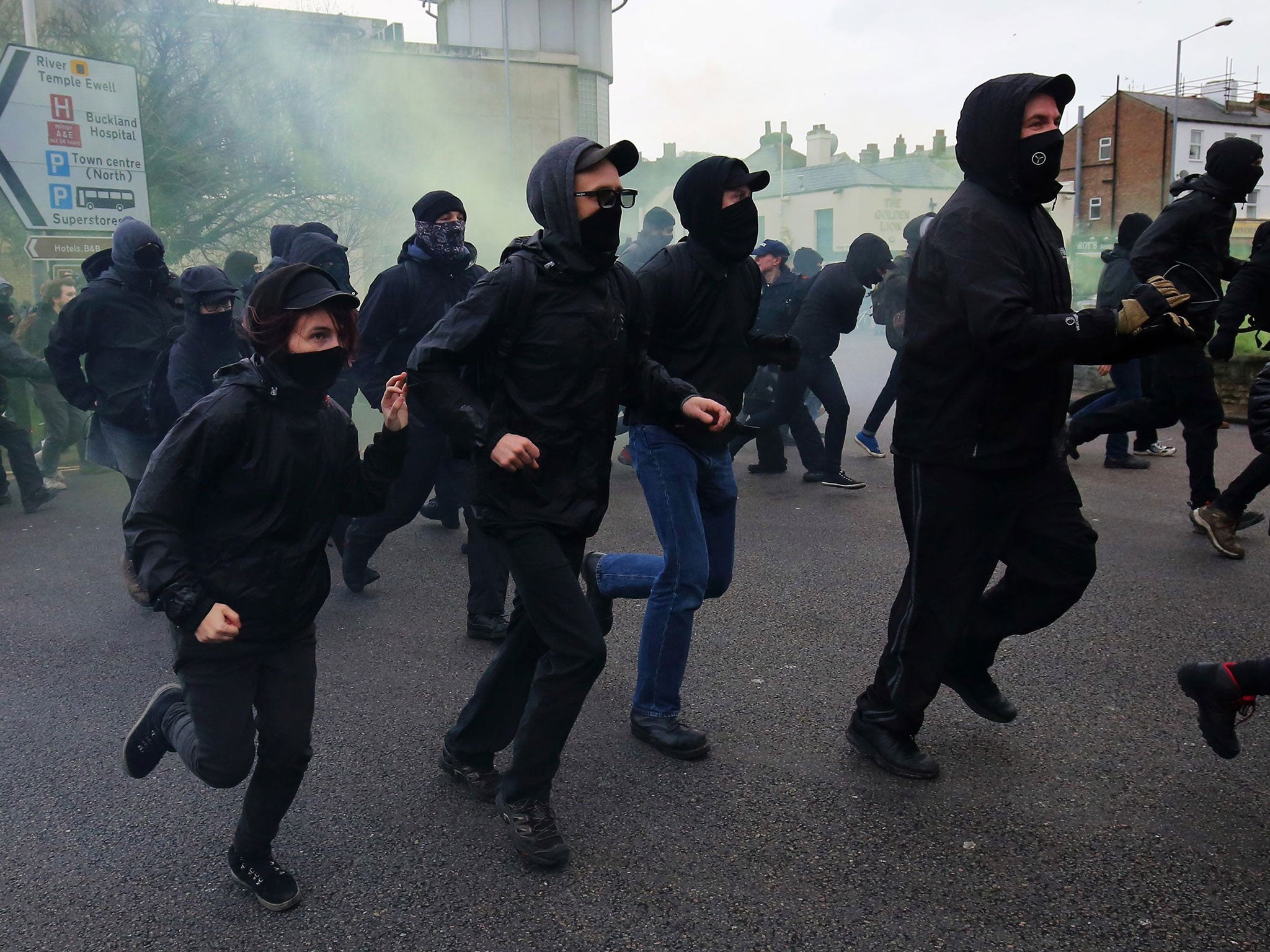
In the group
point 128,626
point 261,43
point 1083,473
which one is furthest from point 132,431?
point 261,43

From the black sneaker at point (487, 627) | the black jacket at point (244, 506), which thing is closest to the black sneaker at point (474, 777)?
the black jacket at point (244, 506)

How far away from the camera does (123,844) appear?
10.4 ft

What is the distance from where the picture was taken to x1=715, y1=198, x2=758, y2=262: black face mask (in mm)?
3674

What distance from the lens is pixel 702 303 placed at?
3701 mm

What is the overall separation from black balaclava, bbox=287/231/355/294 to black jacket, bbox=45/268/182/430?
0.67m

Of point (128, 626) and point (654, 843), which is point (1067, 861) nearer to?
point (654, 843)

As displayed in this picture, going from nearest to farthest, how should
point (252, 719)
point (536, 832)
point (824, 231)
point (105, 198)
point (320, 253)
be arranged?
point (252, 719), point (536, 832), point (320, 253), point (105, 198), point (824, 231)

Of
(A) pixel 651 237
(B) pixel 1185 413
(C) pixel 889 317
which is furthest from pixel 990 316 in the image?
(A) pixel 651 237

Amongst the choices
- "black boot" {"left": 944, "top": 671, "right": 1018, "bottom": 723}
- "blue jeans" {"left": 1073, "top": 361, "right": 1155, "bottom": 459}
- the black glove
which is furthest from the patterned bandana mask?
"blue jeans" {"left": 1073, "top": 361, "right": 1155, "bottom": 459}

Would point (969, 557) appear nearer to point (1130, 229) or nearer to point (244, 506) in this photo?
point (244, 506)

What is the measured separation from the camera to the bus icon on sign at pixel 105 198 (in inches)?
414

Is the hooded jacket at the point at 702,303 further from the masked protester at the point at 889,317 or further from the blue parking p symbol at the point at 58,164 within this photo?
the blue parking p symbol at the point at 58,164

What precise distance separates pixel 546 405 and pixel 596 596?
3.92 feet

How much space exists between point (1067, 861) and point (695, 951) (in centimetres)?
104
